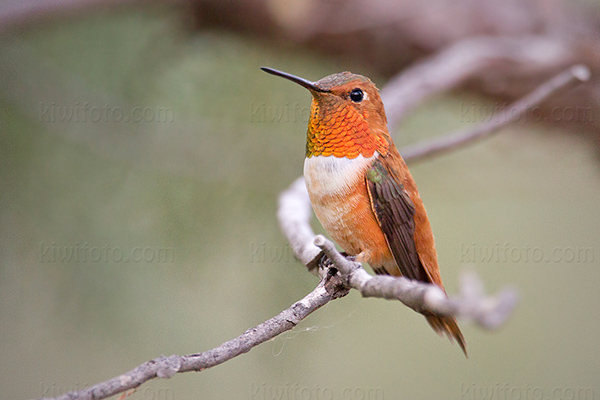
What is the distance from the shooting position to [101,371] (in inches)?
110

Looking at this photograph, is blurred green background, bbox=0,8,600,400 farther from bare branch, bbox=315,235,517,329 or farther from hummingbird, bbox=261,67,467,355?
bare branch, bbox=315,235,517,329

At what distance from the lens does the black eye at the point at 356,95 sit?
67.5 inches

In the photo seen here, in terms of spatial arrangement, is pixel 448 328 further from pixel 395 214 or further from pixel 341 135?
pixel 341 135

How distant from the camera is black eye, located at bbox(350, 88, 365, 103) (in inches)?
67.5

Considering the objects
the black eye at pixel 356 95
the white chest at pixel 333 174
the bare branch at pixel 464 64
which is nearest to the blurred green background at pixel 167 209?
the bare branch at pixel 464 64

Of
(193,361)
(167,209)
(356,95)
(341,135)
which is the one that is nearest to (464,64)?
(356,95)

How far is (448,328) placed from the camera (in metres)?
1.60

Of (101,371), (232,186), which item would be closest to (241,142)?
(232,186)

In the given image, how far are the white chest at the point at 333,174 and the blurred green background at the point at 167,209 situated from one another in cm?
63

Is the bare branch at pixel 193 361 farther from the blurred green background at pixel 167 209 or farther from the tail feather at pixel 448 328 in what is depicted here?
the blurred green background at pixel 167 209

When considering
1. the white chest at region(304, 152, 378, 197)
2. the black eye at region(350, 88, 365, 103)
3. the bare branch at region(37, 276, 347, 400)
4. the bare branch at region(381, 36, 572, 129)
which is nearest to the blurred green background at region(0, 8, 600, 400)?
the bare branch at region(381, 36, 572, 129)

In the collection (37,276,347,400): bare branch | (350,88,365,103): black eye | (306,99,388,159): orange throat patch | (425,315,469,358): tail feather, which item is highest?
(350,88,365,103): black eye

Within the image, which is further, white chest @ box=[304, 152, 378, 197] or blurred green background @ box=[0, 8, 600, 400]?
blurred green background @ box=[0, 8, 600, 400]

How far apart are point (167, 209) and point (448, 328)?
1.50 m
